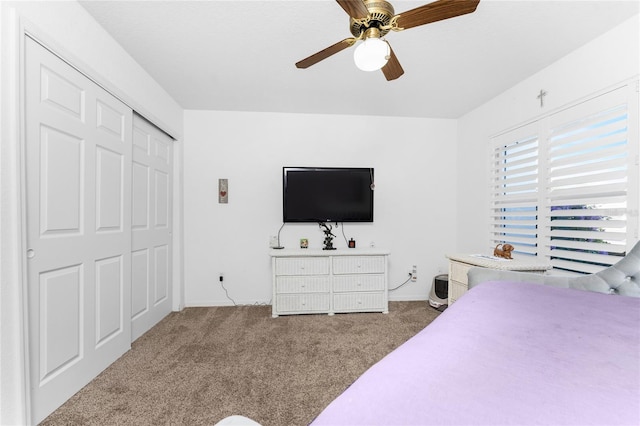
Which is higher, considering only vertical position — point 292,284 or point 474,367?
point 474,367

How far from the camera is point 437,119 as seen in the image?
3844 millimetres

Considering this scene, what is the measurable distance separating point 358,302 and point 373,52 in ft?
8.46

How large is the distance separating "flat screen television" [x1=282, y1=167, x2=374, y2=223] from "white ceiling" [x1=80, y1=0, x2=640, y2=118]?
808 millimetres

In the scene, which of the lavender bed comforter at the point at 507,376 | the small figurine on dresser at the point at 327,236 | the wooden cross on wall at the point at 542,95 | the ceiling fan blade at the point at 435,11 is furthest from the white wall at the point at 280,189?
the lavender bed comforter at the point at 507,376

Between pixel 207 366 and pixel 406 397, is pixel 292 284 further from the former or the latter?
pixel 406 397

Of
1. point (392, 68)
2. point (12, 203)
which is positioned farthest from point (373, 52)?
point (12, 203)

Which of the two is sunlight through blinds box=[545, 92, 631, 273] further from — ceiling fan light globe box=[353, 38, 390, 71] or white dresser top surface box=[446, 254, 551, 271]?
ceiling fan light globe box=[353, 38, 390, 71]

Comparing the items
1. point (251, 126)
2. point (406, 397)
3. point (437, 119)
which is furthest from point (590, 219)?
point (251, 126)

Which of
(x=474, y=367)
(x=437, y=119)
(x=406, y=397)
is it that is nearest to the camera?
(x=406, y=397)

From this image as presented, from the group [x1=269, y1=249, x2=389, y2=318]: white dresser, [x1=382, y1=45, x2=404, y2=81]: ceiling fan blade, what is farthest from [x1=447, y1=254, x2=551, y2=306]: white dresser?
[x1=382, y1=45, x2=404, y2=81]: ceiling fan blade

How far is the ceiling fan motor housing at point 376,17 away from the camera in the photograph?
1.38m

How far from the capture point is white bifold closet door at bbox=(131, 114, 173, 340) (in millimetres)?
2551

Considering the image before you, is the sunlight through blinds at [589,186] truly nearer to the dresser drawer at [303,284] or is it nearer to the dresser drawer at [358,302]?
the dresser drawer at [358,302]

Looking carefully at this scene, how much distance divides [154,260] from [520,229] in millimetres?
3614
